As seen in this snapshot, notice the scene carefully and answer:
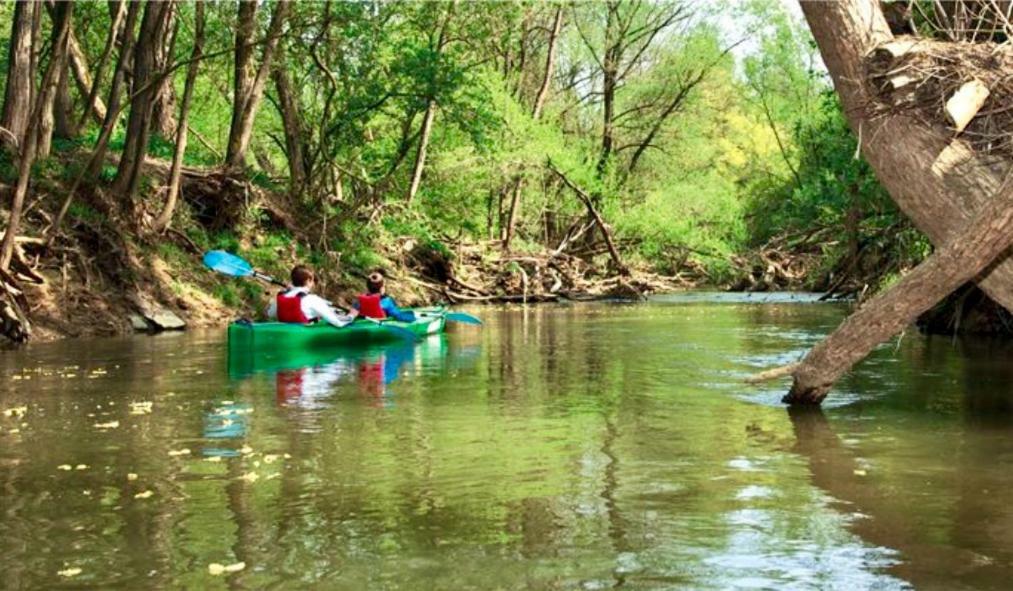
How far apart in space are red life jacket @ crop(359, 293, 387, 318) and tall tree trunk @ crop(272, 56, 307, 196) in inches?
403

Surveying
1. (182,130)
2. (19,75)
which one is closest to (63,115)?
(182,130)

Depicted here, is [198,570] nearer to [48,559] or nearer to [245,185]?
[48,559]

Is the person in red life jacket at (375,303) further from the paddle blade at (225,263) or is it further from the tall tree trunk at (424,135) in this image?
the tall tree trunk at (424,135)

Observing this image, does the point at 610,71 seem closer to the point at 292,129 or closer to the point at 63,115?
the point at 292,129

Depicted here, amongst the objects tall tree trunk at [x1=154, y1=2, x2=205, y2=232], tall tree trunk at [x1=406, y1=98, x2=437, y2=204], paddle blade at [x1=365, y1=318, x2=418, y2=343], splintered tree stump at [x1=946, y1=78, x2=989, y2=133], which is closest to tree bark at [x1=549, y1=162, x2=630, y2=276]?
tall tree trunk at [x1=406, y1=98, x2=437, y2=204]

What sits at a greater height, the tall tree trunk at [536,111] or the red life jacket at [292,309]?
the tall tree trunk at [536,111]

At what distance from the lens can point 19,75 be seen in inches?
782

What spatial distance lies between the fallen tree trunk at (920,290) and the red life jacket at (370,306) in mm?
8497

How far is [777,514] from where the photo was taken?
6.25 m

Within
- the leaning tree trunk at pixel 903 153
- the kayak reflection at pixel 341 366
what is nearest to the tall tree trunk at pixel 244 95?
the kayak reflection at pixel 341 366

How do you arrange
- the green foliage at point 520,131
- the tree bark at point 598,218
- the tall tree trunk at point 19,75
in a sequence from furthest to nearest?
the tree bark at point 598,218
the green foliage at point 520,131
the tall tree trunk at point 19,75

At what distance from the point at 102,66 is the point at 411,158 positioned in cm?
1234

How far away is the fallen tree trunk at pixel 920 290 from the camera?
8.20 metres

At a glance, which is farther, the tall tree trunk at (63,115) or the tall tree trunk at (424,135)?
the tall tree trunk at (424,135)
